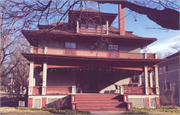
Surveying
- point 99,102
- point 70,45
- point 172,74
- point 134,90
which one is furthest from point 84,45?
point 172,74

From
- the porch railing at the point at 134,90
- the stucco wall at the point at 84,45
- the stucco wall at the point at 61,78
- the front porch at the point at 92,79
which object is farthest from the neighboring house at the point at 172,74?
the stucco wall at the point at 61,78

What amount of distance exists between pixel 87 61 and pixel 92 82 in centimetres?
Answer: 317

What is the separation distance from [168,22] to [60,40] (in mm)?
13956

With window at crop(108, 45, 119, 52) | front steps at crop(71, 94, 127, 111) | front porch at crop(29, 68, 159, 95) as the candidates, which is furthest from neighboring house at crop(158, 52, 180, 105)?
front steps at crop(71, 94, 127, 111)

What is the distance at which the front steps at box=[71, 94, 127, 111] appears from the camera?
39.0ft

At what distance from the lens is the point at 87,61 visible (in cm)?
1540

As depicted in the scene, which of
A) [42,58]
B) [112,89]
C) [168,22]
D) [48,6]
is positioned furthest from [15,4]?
[112,89]

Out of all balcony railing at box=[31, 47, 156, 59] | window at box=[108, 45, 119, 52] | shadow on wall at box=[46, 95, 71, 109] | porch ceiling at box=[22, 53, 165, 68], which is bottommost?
shadow on wall at box=[46, 95, 71, 109]

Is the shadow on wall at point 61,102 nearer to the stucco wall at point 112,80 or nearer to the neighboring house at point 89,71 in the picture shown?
the neighboring house at point 89,71

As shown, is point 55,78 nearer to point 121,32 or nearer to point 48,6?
point 121,32

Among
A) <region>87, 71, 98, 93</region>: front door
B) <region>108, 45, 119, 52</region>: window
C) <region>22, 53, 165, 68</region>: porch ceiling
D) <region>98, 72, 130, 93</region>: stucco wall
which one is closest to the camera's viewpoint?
<region>22, 53, 165, 68</region>: porch ceiling

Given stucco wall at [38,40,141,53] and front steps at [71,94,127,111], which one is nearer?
front steps at [71,94,127,111]

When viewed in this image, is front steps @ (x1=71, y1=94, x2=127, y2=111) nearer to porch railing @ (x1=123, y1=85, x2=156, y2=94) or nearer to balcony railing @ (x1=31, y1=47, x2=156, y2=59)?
porch railing @ (x1=123, y1=85, x2=156, y2=94)

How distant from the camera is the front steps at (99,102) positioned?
39.0ft
